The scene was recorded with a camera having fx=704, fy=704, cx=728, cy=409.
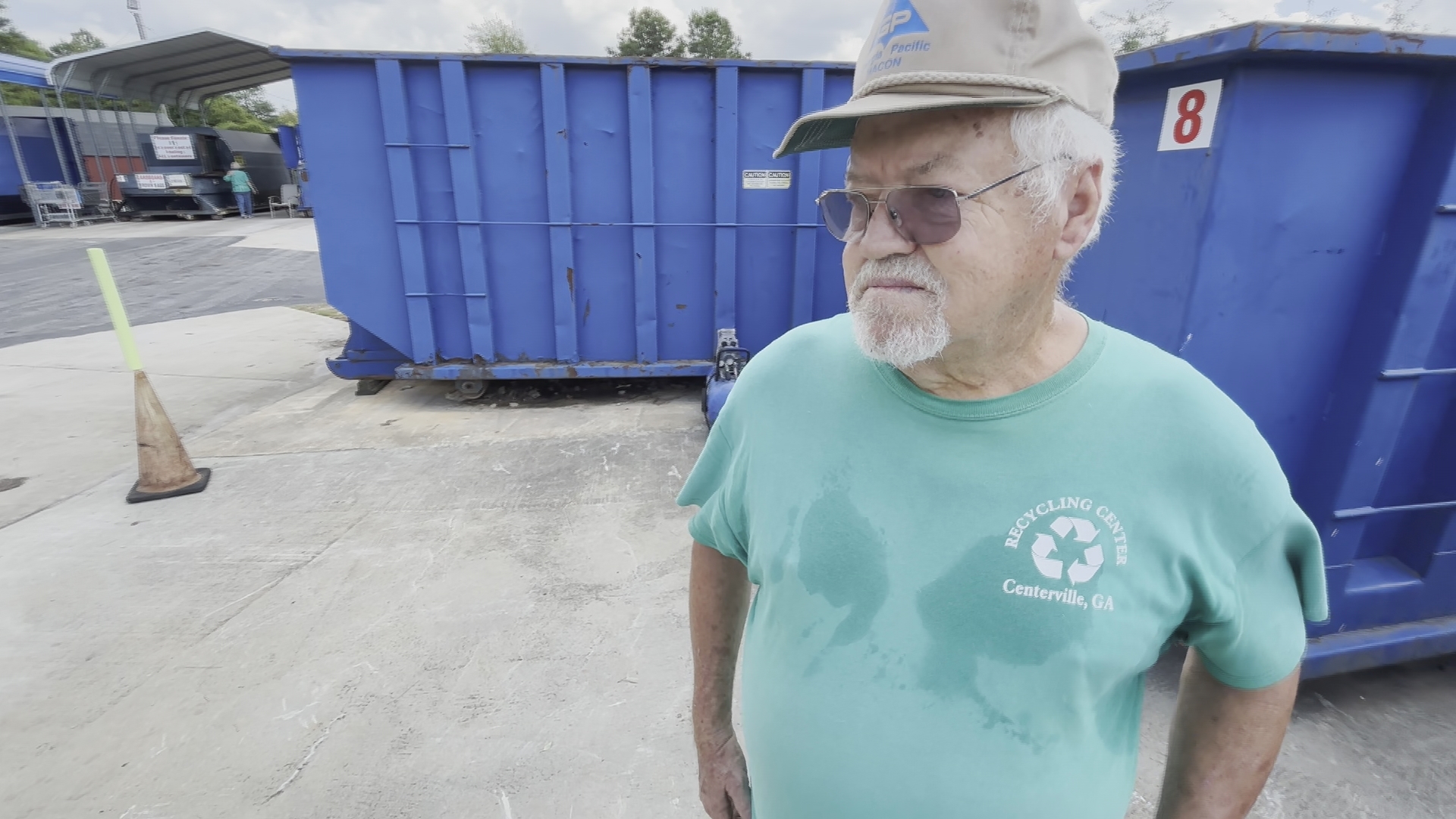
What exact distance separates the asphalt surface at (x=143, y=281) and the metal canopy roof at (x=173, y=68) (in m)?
4.13

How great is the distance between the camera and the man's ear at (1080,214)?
1065 mm

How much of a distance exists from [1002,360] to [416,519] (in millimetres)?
3688

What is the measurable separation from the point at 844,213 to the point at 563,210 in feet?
14.5

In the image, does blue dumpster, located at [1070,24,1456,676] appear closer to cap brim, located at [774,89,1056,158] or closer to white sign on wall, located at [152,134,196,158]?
cap brim, located at [774,89,1056,158]

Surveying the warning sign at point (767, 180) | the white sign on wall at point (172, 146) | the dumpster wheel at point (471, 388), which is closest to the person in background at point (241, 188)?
the white sign on wall at point (172, 146)

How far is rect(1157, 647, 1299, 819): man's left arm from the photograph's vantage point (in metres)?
1.10

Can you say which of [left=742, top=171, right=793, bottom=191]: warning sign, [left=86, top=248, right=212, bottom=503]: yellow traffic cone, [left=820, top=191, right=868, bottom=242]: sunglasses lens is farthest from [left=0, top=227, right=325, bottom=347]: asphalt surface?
[left=820, top=191, right=868, bottom=242]: sunglasses lens

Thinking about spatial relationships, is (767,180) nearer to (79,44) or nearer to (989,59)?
(989,59)

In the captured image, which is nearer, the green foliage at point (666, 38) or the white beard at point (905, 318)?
the white beard at point (905, 318)

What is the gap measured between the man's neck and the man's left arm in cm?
54

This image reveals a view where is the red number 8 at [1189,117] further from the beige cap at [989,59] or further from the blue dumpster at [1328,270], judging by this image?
the beige cap at [989,59]

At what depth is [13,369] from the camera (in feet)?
23.0

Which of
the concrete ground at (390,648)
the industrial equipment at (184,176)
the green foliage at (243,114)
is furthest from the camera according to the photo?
the green foliage at (243,114)

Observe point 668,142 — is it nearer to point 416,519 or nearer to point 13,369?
point 416,519
